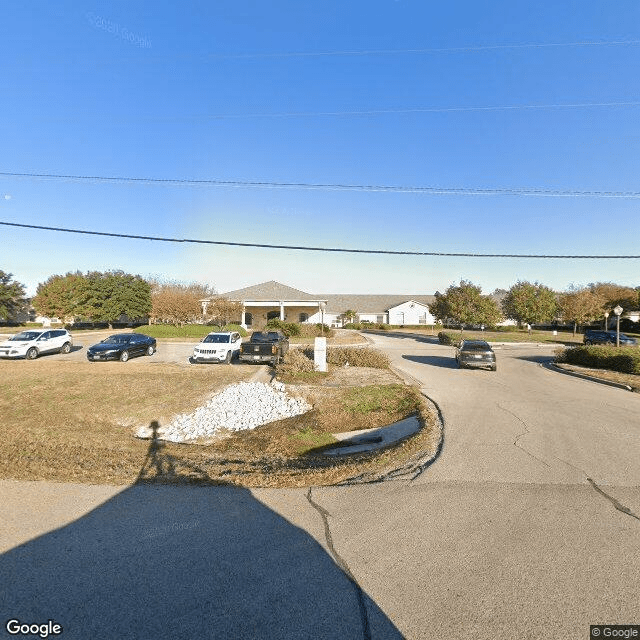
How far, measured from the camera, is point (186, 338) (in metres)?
34.9

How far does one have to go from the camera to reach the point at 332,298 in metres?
82.9

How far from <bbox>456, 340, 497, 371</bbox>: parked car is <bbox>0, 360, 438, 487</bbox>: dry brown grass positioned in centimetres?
571

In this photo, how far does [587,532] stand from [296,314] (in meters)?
50.7

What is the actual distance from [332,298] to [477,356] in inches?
2571

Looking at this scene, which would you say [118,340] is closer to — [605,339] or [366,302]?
[605,339]

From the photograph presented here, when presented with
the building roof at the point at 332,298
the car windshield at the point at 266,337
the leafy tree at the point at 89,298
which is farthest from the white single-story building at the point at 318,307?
the leafy tree at the point at 89,298

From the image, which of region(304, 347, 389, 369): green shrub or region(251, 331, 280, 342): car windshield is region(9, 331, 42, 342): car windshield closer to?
region(251, 331, 280, 342): car windshield

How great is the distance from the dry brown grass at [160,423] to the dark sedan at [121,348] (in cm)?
286

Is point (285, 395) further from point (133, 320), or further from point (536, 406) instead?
point (133, 320)

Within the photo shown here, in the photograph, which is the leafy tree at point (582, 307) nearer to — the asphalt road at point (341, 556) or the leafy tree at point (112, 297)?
the asphalt road at point (341, 556)

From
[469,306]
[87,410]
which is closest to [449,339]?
[469,306]

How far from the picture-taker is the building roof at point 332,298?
146 ft

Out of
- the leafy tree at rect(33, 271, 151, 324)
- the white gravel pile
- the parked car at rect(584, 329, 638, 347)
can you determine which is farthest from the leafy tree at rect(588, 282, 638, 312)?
the leafy tree at rect(33, 271, 151, 324)

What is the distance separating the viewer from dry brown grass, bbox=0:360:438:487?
19.9ft
